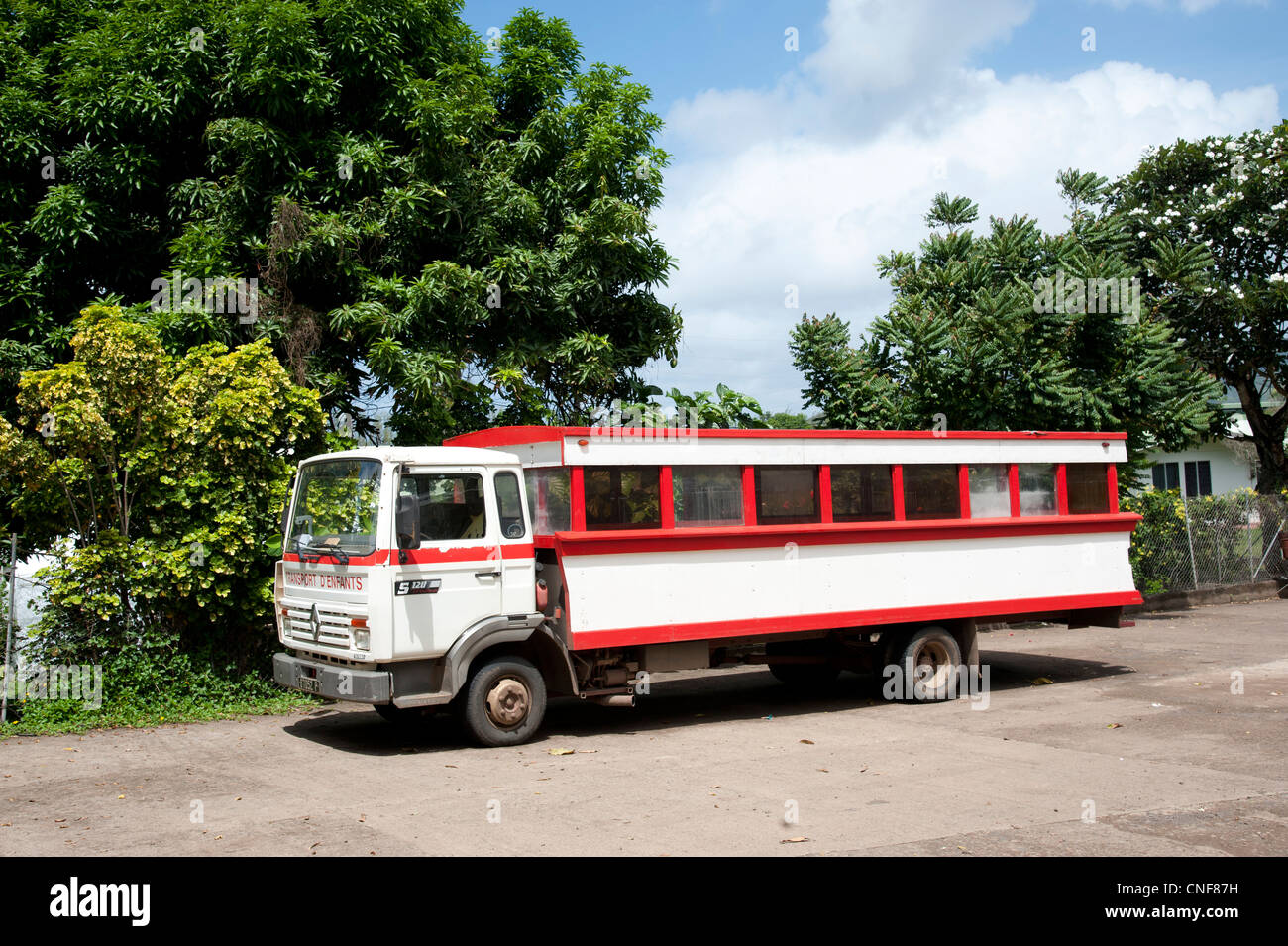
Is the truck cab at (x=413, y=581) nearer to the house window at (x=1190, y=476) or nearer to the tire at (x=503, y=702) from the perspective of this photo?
the tire at (x=503, y=702)

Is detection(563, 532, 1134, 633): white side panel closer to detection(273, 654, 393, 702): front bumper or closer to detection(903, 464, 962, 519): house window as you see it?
detection(903, 464, 962, 519): house window

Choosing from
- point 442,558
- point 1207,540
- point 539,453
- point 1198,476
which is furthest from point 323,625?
point 1198,476

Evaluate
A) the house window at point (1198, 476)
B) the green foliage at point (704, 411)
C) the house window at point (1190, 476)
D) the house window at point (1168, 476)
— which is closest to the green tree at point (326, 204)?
the green foliage at point (704, 411)

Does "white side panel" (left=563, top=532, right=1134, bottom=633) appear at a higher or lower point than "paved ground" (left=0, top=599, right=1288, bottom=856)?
higher

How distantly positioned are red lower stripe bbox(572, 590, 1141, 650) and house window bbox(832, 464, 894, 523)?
0.96 m

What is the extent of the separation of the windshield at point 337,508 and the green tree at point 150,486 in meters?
1.48

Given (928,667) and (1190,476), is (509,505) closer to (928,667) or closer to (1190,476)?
(928,667)

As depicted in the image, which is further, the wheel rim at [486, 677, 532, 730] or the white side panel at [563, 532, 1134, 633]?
the white side panel at [563, 532, 1134, 633]

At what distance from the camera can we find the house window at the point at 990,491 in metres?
11.8

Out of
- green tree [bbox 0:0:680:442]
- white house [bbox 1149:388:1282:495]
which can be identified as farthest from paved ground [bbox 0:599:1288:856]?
white house [bbox 1149:388:1282:495]

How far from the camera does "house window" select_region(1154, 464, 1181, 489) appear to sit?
3831 cm

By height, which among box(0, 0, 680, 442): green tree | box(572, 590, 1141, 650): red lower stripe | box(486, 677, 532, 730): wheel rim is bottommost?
box(486, 677, 532, 730): wheel rim

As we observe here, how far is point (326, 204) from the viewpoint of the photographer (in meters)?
13.6

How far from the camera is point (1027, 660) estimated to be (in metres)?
14.6
